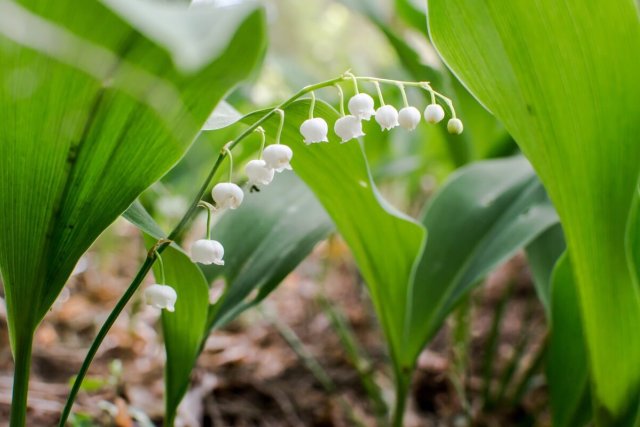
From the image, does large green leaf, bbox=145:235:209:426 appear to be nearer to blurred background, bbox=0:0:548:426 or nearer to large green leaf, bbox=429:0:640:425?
blurred background, bbox=0:0:548:426

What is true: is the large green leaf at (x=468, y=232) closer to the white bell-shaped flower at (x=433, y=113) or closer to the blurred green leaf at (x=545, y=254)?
the blurred green leaf at (x=545, y=254)

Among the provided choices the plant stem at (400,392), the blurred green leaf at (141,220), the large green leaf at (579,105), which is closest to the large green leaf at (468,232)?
the plant stem at (400,392)

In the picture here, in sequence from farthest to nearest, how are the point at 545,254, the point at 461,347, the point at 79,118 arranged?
the point at 461,347, the point at 545,254, the point at 79,118

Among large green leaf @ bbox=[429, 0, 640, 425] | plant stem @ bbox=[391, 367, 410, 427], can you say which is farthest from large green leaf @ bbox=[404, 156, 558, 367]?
large green leaf @ bbox=[429, 0, 640, 425]

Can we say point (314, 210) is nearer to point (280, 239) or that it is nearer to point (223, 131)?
point (280, 239)

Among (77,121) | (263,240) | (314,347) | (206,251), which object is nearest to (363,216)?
(263,240)

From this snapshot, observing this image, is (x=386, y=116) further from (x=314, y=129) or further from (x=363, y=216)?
Result: (x=363, y=216)
